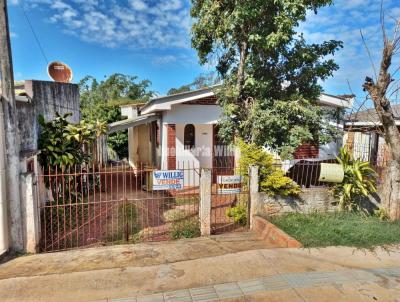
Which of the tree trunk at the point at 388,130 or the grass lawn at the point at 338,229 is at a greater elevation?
the tree trunk at the point at 388,130

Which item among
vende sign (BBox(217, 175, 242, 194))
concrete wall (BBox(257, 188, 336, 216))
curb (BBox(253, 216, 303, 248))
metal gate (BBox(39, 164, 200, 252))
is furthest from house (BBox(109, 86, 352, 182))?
curb (BBox(253, 216, 303, 248))

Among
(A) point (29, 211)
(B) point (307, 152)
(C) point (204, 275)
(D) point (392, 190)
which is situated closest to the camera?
(C) point (204, 275)

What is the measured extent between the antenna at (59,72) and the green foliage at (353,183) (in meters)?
9.03

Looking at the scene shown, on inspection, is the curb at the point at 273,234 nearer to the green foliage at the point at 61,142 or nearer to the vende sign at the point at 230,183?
the vende sign at the point at 230,183

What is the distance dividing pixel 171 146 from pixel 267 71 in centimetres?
450

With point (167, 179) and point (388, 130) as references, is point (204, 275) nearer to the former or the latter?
point (167, 179)

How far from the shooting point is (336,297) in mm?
3867

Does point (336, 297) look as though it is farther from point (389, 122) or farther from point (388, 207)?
point (389, 122)

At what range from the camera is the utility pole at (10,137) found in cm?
511

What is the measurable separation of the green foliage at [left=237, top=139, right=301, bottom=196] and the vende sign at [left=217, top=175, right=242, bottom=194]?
257 mm

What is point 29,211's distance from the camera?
529 centimetres

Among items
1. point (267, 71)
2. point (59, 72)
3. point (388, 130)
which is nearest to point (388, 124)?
point (388, 130)

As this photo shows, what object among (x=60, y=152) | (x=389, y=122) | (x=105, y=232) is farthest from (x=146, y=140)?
(x=389, y=122)

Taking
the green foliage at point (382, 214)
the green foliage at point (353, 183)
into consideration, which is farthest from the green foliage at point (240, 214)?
the green foliage at point (382, 214)
